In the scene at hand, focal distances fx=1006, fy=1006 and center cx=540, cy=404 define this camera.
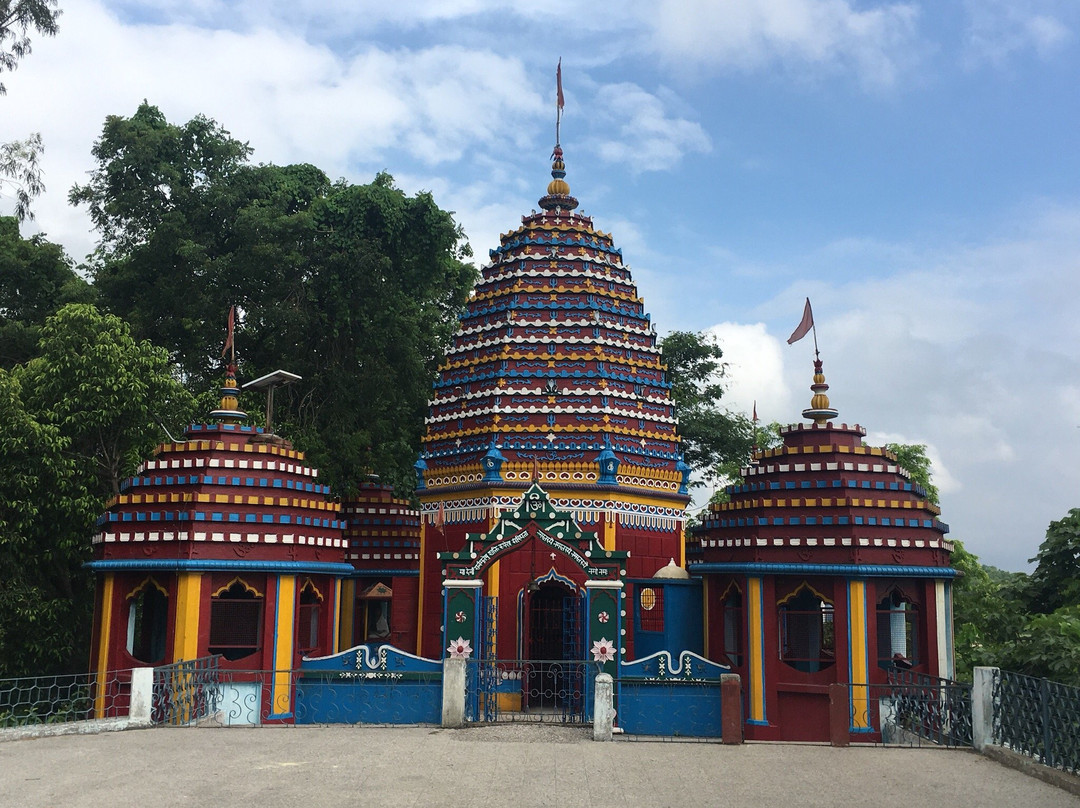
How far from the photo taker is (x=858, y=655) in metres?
17.3

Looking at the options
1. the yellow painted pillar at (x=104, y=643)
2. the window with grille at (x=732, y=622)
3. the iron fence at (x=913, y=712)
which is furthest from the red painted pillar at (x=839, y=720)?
the yellow painted pillar at (x=104, y=643)

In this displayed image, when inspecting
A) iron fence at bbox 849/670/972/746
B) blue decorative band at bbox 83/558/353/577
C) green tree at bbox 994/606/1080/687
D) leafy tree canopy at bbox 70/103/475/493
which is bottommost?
iron fence at bbox 849/670/972/746

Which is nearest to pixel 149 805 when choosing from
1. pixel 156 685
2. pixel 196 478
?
pixel 156 685

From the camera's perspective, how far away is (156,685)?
51.7 ft

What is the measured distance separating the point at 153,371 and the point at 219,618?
7.11 metres

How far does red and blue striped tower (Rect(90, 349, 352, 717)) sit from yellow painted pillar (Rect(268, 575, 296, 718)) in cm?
2

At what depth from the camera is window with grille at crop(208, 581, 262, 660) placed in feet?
63.6

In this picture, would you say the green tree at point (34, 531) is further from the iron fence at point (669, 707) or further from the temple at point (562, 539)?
the iron fence at point (669, 707)

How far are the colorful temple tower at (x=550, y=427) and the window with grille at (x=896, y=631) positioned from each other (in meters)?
4.72

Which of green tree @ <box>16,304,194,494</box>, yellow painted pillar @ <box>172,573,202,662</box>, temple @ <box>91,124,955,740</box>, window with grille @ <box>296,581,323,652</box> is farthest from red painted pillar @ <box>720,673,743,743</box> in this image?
green tree @ <box>16,304,194,494</box>

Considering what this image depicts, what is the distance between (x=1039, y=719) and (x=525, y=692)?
8497 mm

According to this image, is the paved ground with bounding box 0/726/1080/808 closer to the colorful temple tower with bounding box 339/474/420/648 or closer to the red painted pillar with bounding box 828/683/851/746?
→ the red painted pillar with bounding box 828/683/851/746

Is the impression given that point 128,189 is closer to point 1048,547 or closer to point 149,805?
point 149,805

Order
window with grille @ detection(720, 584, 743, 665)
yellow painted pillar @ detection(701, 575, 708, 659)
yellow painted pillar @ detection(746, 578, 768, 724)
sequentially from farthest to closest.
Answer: yellow painted pillar @ detection(701, 575, 708, 659), window with grille @ detection(720, 584, 743, 665), yellow painted pillar @ detection(746, 578, 768, 724)
